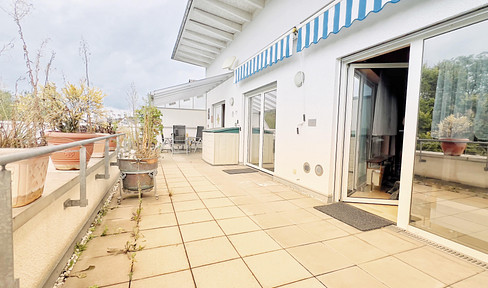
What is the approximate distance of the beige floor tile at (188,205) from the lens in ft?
9.64

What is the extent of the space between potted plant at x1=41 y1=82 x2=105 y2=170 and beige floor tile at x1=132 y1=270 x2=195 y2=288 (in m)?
1.20

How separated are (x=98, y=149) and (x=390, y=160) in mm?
5097

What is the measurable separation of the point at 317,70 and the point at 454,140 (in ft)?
6.41

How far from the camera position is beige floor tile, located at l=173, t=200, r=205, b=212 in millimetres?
2939

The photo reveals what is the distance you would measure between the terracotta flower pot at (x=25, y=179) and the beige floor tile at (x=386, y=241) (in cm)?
263

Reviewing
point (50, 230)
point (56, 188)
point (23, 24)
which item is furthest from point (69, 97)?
point (50, 230)

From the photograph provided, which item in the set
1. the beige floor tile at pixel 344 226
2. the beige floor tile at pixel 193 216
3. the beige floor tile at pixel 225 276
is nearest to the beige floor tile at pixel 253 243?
the beige floor tile at pixel 225 276

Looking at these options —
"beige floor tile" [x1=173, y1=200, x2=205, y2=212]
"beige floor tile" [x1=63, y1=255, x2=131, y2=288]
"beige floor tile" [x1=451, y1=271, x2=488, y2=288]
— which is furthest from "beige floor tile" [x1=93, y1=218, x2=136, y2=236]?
"beige floor tile" [x1=451, y1=271, x2=488, y2=288]

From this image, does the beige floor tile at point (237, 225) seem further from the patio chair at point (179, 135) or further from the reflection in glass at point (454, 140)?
the patio chair at point (179, 135)

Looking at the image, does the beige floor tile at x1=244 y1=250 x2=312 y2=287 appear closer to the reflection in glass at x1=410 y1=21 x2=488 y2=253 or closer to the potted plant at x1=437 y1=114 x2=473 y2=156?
the reflection in glass at x1=410 y1=21 x2=488 y2=253

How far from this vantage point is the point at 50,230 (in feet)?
4.76

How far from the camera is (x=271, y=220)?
262cm

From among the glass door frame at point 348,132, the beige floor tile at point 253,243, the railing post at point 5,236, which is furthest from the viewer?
the glass door frame at point 348,132

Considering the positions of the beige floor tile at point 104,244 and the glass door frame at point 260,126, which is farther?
the glass door frame at point 260,126
